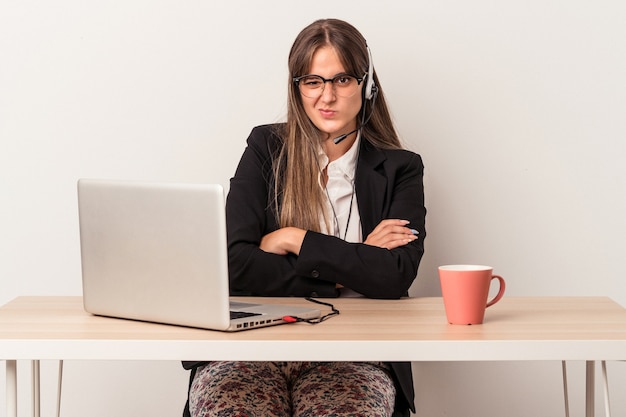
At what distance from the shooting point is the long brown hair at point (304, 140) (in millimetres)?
2201

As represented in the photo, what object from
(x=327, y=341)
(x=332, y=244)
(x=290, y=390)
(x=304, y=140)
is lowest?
(x=290, y=390)

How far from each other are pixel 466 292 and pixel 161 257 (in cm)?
52

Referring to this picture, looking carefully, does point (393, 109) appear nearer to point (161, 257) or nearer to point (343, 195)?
point (343, 195)

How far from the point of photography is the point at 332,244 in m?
1.96

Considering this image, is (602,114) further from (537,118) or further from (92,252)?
(92,252)

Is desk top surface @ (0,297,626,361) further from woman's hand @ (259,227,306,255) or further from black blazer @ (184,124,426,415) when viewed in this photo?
woman's hand @ (259,227,306,255)

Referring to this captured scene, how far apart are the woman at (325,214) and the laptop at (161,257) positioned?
254 mm

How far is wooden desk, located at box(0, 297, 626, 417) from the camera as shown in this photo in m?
1.36

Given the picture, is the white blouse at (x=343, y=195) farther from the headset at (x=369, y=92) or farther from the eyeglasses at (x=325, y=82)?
the eyeglasses at (x=325, y=82)

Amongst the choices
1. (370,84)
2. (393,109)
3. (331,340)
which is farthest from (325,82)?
(331,340)

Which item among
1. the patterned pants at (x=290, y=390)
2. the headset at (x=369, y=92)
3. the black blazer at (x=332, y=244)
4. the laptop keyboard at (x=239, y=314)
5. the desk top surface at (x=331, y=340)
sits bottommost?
the patterned pants at (x=290, y=390)

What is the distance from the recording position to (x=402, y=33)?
2.71 metres

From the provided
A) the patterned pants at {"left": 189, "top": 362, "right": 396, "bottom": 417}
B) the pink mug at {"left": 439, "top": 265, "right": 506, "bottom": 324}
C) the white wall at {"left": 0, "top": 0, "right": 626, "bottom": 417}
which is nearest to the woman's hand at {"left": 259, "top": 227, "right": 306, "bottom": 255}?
the patterned pants at {"left": 189, "top": 362, "right": 396, "bottom": 417}

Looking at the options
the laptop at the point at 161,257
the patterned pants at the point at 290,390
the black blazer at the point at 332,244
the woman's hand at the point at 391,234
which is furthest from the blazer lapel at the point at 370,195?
the laptop at the point at 161,257
